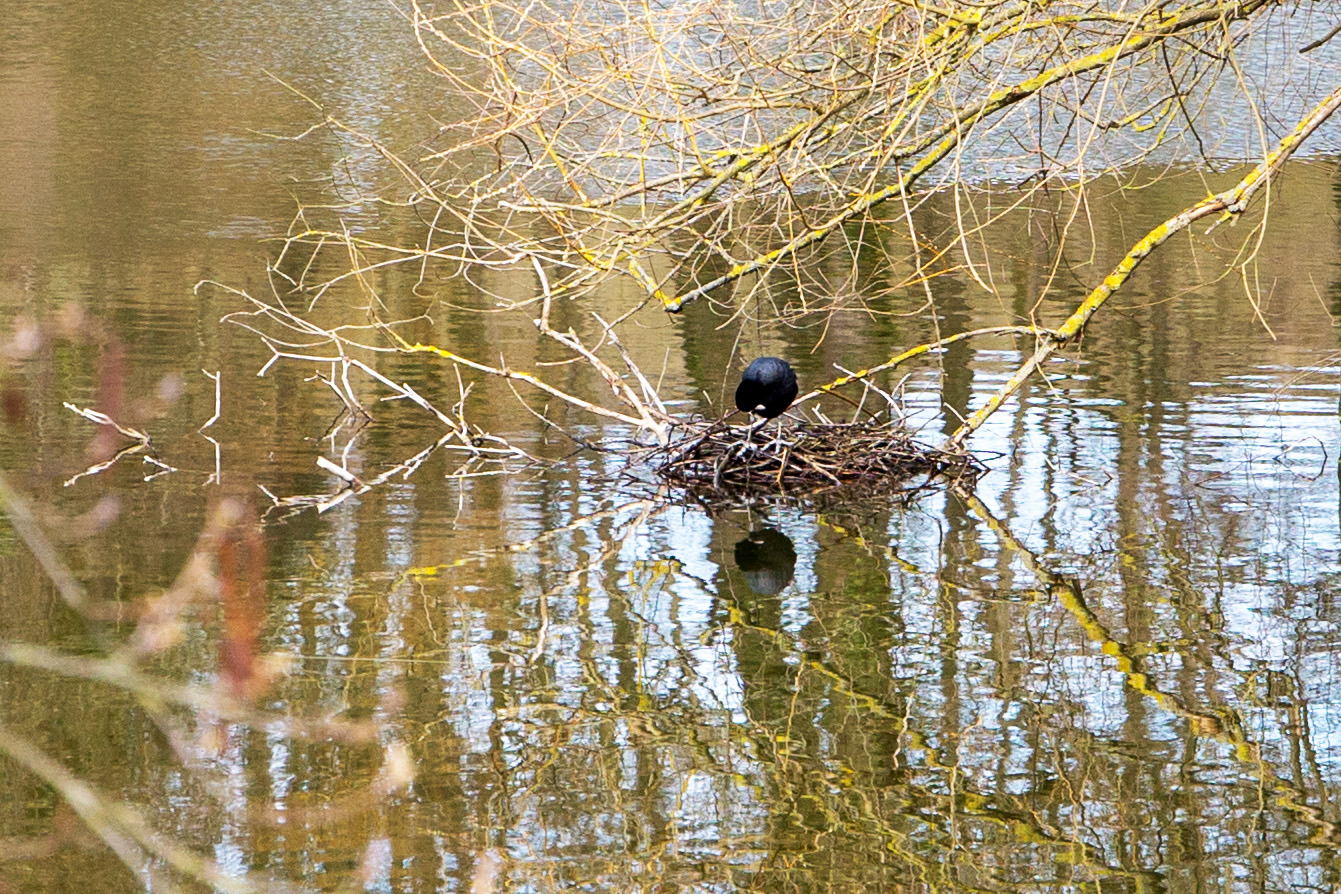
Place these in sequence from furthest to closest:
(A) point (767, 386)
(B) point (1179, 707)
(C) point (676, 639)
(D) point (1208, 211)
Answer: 1. (A) point (767, 386)
2. (D) point (1208, 211)
3. (C) point (676, 639)
4. (B) point (1179, 707)

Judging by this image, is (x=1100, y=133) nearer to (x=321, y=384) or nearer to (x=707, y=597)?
(x=707, y=597)

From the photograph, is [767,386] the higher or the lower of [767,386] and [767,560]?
the higher

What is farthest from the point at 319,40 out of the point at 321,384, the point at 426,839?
the point at 426,839

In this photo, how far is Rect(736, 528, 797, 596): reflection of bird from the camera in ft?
23.1

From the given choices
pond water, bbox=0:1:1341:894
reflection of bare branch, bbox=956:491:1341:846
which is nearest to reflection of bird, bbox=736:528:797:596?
pond water, bbox=0:1:1341:894

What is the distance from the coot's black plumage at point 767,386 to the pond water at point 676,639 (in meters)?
0.53

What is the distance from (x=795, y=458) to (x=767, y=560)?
1261 millimetres

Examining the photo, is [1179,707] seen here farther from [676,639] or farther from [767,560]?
[767,560]

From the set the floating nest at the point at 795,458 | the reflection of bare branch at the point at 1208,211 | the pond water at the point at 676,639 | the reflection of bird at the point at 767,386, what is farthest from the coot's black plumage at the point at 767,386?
the reflection of bare branch at the point at 1208,211

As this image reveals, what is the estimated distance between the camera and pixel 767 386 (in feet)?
26.6

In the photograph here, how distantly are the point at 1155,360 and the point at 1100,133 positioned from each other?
Answer: 15.9ft

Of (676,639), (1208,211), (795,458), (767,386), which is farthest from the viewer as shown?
(795,458)

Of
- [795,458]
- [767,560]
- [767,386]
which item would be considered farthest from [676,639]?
[795,458]

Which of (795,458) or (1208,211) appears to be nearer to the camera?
(1208,211)
